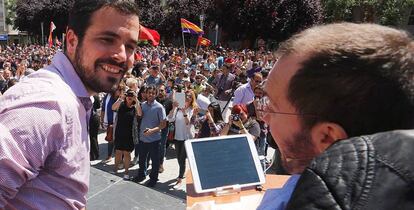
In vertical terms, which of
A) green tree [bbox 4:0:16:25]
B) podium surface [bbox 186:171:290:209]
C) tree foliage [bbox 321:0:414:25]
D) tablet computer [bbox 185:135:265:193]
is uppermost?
tree foliage [bbox 321:0:414:25]

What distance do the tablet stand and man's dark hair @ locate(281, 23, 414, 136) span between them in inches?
68.1

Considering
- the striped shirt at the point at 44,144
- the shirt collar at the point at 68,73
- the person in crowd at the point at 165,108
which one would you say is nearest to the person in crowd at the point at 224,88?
the person in crowd at the point at 165,108

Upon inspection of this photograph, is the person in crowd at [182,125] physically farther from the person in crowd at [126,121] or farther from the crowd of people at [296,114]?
the crowd of people at [296,114]

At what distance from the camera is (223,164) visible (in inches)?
103

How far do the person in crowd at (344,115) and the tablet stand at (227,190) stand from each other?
61.2 inches

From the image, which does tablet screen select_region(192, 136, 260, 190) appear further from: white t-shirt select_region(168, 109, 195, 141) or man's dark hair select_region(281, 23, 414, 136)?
white t-shirt select_region(168, 109, 195, 141)

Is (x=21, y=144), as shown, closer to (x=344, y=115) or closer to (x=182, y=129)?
(x=344, y=115)

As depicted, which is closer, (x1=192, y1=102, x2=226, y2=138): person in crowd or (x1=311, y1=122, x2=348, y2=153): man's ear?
(x1=311, y1=122, x2=348, y2=153): man's ear

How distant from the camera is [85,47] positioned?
62.9 inches

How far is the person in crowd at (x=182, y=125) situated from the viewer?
21.1ft

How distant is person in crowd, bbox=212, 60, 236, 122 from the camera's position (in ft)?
29.5

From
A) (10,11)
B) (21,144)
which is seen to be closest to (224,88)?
(21,144)

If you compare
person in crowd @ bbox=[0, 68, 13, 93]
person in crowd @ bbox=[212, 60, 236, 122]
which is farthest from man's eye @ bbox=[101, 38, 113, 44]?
person in crowd @ bbox=[0, 68, 13, 93]

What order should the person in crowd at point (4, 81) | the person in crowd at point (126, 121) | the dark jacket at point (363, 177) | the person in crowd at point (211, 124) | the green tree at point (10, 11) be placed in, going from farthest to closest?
the green tree at point (10, 11)
the person in crowd at point (4, 81)
the person in crowd at point (126, 121)
the person in crowd at point (211, 124)
the dark jacket at point (363, 177)
